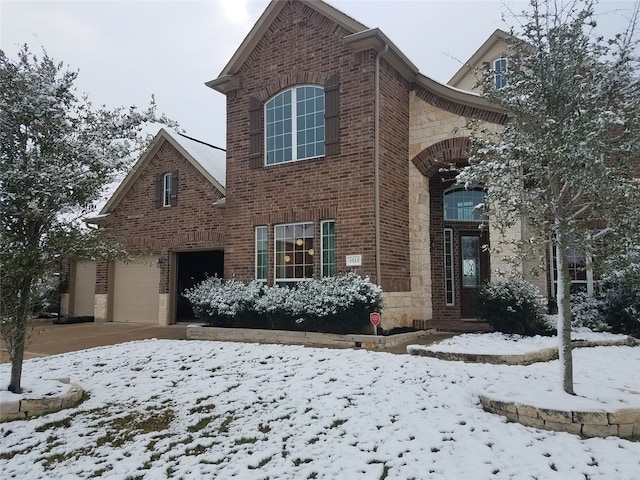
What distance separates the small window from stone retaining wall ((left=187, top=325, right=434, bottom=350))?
18.4 ft

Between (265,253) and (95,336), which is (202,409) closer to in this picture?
(265,253)

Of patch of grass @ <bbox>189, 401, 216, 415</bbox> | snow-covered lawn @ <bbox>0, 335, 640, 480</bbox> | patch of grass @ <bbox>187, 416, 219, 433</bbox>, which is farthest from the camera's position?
patch of grass @ <bbox>189, 401, 216, 415</bbox>

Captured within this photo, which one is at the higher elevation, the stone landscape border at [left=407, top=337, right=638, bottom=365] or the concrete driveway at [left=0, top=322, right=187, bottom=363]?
the stone landscape border at [left=407, top=337, right=638, bottom=365]

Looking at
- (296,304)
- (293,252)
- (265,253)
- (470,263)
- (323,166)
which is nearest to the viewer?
(296,304)

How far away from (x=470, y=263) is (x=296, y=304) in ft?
17.7

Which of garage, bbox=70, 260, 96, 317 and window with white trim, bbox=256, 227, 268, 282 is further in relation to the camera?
garage, bbox=70, 260, 96, 317

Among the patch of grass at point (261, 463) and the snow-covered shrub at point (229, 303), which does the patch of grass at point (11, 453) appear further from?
the snow-covered shrub at point (229, 303)

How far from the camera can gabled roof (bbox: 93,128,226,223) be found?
13.9 metres

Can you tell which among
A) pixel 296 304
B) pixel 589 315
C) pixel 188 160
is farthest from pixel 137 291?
pixel 589 315

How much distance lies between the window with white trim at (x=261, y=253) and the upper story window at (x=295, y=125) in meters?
1.77

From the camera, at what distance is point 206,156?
1563 cm

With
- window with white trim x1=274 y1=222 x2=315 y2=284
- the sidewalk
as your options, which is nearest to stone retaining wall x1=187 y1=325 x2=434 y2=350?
the sidewalk

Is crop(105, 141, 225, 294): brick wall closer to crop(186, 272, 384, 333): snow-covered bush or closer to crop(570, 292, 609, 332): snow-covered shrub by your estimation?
crop(186, 272, 384, 333): snow-covered bush

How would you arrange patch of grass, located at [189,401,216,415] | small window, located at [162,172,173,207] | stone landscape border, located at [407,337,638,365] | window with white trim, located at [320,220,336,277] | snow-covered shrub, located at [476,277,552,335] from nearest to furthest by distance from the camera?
patch of grass, located at [189,401,216,415]
stone landscape border, located at [407,337,638,365]
snow-covered shrub, located at [476,277,552,335]
window with white trim, located at [320,220,336,277]
small window, located at [162,172,173,207]
